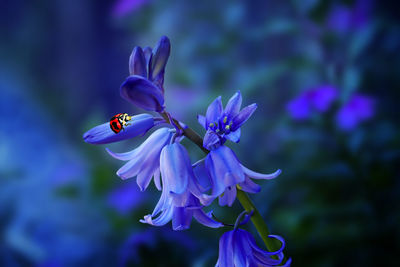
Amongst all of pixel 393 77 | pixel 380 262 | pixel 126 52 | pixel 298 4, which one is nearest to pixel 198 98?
pixel 298 4

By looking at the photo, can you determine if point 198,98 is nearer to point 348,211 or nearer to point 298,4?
point 298,4

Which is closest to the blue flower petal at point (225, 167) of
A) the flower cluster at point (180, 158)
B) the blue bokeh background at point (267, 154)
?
→ the flower cluster at point (180, 158)

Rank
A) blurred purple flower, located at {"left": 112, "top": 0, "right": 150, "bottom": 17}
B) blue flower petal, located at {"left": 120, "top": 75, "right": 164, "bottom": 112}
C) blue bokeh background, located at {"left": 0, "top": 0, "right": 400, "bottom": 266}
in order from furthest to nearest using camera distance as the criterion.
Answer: blurred purple flower, located at {"left": 112, "top": 0, "right": 150, "bottom": 17} → blue bokeh background, located at {"left": 0, "top": 0, "right": 400, "bottom": 266} → blue flower petal, located at {"left": 120, "top": 75, "right": 164, "bottom": 112}

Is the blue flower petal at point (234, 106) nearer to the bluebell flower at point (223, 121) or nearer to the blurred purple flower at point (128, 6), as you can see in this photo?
the bluebell flower at point (223, 121)

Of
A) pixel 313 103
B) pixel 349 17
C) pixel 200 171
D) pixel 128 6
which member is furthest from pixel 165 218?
pixel 128 6

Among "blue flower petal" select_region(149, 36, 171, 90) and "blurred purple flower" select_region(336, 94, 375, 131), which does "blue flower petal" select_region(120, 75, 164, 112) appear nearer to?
"blue flower petal" select_region(149, 36, 171, 90)

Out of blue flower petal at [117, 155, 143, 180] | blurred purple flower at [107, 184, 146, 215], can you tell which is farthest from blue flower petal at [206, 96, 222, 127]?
blurred purple flower at [107, 184, 146, 215]
